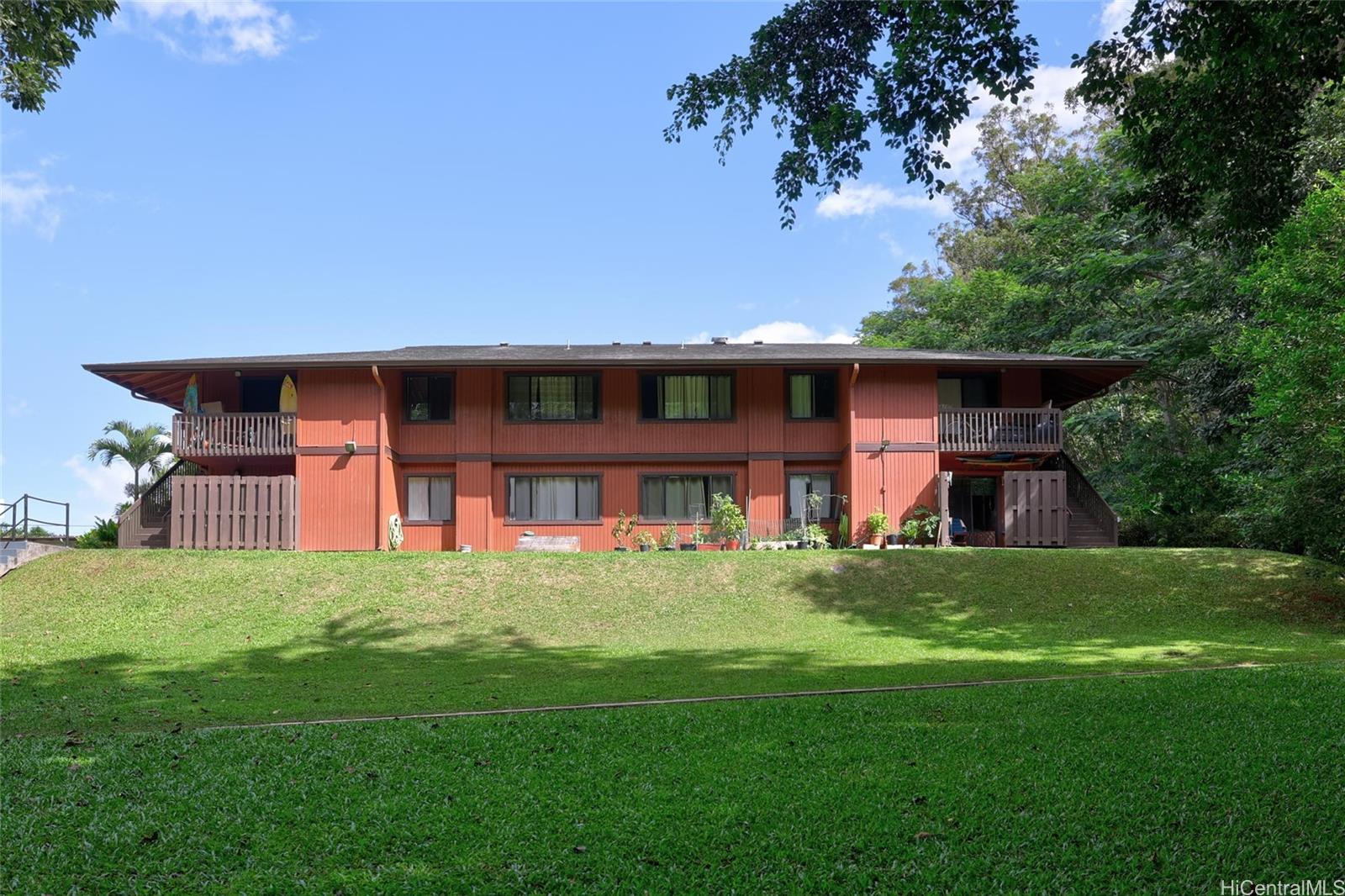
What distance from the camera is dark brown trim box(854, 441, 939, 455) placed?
79.9 feet

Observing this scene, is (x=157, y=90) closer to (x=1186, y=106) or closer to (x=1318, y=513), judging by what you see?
(x=1186, y=106)

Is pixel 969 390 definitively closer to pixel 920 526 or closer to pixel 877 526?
pixel 920 526

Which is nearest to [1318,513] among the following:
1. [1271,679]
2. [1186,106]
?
[1271,679]

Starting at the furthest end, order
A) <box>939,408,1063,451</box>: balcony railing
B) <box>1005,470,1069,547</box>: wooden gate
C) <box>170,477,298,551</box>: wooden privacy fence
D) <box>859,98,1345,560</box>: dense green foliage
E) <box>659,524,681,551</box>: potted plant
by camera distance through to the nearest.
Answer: <box>939,408,1063,451</box>: balcony railing
<box>659,524,681,551</box>: potted plant
<box>1005,470,1069,547</box>: wooden gate
<box>170,477,298,551</box>: wooden privacy fence
<box>859,98,1345,560</box>: dense green foliage

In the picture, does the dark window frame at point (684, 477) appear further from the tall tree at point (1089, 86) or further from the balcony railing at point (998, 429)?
the tall tree at point (1089, 86)

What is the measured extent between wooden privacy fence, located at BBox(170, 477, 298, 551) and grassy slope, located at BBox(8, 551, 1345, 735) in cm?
259

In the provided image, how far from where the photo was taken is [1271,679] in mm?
9555

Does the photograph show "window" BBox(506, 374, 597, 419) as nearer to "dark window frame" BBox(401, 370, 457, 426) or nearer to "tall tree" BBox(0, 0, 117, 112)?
"dark window frame" BBox(401, 370, 457, 426)

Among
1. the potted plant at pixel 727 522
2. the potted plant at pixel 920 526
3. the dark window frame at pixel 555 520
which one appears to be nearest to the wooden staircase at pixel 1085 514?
the potted plant at pixel 920 526

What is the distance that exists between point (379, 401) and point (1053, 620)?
16982 mm

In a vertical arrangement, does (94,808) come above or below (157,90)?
below

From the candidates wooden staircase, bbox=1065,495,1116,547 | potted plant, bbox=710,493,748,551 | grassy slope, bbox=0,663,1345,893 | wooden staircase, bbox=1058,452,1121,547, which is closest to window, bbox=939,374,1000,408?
wooden staircase, bbox=1058,452,1121,547

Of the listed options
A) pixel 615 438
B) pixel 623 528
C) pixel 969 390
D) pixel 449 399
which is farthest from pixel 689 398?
pixel 969 390

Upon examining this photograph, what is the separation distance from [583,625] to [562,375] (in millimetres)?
10446
